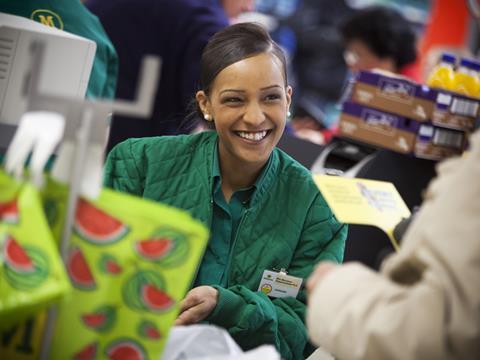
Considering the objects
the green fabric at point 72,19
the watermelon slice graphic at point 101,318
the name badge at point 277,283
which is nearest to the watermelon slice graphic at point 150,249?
the watermelon slice graphic at point 101,318

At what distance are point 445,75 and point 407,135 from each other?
32cm

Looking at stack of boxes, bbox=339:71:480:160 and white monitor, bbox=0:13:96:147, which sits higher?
stack of boxes, bbox=339:71:480:160

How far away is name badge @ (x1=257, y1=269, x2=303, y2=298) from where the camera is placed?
2.50 m

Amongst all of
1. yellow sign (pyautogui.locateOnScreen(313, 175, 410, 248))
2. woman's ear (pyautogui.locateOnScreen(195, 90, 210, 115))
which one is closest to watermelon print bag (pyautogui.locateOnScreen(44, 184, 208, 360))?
yellow sign (pyautogui.locateOnScreen(313, 175, 410, 248))

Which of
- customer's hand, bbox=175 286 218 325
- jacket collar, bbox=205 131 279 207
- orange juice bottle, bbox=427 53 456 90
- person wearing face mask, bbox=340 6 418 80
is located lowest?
customer's hand, bbox=175 286 218 325

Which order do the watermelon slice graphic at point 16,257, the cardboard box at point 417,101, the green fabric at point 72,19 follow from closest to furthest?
the watermelon slice graphic at point 16,257, the green fabric at point 72,19, the cardboard box at point 417,101

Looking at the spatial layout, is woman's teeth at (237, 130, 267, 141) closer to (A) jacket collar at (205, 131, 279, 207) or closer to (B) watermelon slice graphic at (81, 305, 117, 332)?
(A) jacket collar at (205, 131, 279, 207)

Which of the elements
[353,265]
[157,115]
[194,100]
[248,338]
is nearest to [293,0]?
[157,115]

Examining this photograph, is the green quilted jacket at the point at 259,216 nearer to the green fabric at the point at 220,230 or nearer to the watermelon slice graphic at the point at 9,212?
the green fabric at the point at 220,230

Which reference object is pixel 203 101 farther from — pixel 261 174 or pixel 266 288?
pixel 266 288

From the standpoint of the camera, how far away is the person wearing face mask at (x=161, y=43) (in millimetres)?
4137

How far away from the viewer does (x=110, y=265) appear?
151 cm

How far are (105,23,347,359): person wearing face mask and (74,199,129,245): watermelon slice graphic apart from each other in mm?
952

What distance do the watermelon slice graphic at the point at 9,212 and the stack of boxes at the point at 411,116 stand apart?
262 centimetres
